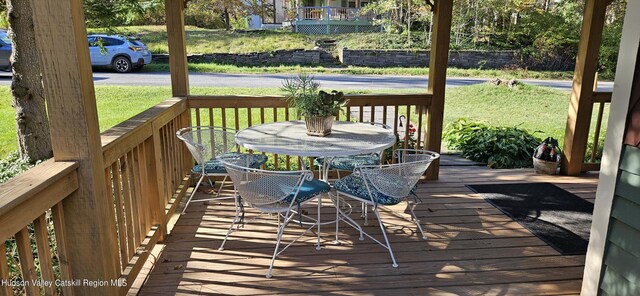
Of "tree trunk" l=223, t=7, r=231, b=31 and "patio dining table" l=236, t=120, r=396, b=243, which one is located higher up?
"tree trunk" l=223, t=7, r=231, b=31

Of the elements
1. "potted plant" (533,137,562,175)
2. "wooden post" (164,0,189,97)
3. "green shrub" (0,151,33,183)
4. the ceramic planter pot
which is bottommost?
"potted plant" (533,137,562,175)

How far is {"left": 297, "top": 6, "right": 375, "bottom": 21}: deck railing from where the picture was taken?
1944 centimetres

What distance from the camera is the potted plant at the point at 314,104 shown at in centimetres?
291

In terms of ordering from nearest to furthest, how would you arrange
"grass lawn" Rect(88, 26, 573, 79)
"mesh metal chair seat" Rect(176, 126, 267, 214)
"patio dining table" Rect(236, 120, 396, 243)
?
1. "patio dining table" Rect(236, 120, 396, 243)
2. "mesh metal chair seat" Rect(176, 126, 267, 214)
3. "grass lawn" Rect(88, 26, 573, 79)

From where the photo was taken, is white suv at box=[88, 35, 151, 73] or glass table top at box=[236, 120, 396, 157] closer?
glass table top at box=[236, 120, 396, 157]

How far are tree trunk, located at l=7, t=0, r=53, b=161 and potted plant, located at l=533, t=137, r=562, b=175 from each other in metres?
4.89

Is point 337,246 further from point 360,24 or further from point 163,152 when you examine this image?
point 360,24

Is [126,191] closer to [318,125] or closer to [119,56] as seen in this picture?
[318,125]

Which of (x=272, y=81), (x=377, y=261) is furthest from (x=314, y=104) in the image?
(x=272, y=81)

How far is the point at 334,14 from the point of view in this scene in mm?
20031

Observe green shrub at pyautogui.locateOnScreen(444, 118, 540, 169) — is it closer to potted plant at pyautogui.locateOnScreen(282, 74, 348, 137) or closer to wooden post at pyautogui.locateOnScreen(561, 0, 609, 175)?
wooden post at pyautogui.locateOnScreen(561, 0, 609, 175)

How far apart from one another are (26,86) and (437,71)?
3.68 meters

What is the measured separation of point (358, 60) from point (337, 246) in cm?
1229

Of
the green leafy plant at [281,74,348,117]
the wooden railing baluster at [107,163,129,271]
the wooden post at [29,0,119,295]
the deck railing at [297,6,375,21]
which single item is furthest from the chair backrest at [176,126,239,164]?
the deck railing at [297,6,375,21]
